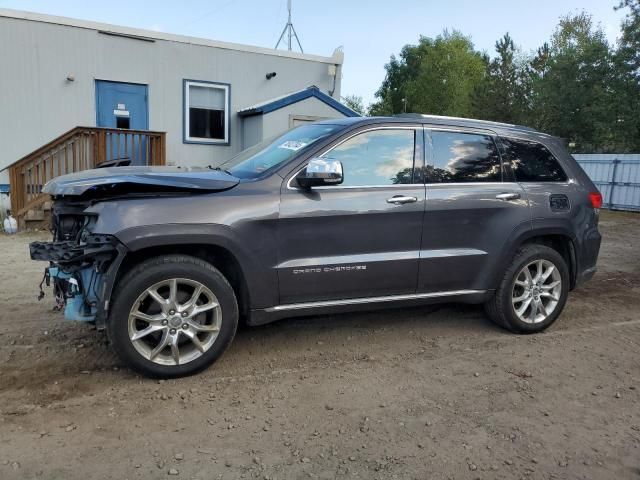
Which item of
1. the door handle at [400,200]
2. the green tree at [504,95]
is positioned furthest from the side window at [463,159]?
the green tree at [504,95]

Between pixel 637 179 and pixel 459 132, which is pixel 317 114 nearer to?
pixel 459 132

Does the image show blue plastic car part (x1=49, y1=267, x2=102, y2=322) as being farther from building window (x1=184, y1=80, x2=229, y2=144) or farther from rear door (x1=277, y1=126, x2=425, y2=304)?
building window (x1=184, y1=80, x2=229, y2=144)

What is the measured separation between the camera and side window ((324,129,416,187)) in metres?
4.20

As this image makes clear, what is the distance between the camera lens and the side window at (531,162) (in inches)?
192

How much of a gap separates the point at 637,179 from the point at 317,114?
1125 centimetres

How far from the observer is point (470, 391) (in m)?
3.74

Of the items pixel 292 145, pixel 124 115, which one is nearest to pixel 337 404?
pixel 292 145

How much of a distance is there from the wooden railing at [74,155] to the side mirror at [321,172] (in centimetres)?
689

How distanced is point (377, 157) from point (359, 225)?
60 cm

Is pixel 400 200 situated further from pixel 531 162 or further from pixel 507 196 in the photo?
pixel 531 162

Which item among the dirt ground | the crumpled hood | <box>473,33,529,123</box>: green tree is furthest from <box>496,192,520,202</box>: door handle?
<box>473,33,529,123</box>: green tree

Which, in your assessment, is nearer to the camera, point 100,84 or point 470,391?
point 470,391

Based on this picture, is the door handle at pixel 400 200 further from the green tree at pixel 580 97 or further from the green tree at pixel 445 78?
the green tree at pixel 445 78

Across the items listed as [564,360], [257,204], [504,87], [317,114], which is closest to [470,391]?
[564,360]
